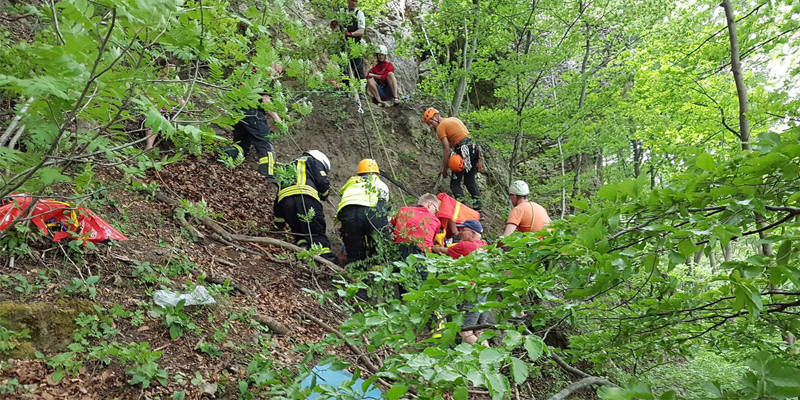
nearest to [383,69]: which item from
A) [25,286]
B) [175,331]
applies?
[175,331]

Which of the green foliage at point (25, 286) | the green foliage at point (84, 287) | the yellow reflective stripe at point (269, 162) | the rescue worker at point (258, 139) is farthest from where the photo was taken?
the rescue worker at point (258, 139)

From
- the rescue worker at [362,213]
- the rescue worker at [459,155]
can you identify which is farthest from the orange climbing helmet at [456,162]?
the rescue worker at [362,213]

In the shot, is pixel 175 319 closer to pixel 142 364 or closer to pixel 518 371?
pixel 142 364

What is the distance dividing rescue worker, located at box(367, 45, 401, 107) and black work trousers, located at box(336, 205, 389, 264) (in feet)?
17.1

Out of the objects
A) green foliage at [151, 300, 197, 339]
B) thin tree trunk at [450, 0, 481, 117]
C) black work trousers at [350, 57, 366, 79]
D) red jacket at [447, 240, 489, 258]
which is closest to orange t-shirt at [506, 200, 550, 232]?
red jacket at [447, 240, 489, 258]

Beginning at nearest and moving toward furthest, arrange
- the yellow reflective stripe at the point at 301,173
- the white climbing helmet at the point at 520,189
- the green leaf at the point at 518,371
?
the green leaf at the point at 518,371, the yellow reflective stripe at the point at 301,173, the white climbing helmet at the point at 520,189

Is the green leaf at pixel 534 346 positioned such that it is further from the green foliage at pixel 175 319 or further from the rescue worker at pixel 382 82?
the rescue worker at pixel 382 82

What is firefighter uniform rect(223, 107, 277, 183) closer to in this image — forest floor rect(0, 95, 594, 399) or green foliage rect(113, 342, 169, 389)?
forest floor rect(0, 95, 594, 399)

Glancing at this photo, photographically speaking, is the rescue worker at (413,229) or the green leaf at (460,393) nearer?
the green leaf at (460,393)

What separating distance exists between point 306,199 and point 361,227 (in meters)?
0.86

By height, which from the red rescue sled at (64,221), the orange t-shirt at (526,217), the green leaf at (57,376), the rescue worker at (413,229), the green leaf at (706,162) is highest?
the green leaf at (706,162)

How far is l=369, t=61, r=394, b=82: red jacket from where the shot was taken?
1024 cm

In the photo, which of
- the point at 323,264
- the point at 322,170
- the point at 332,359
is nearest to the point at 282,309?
the point at 323,264

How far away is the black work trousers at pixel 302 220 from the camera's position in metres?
5.97
